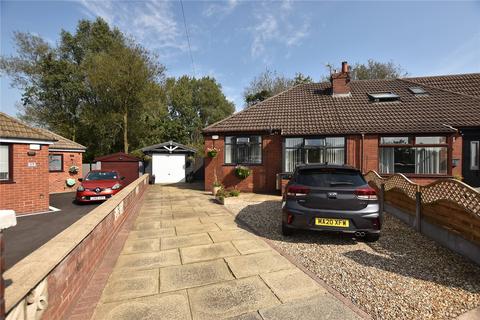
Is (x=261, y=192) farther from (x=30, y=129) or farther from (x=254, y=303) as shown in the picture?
(x=30, y=129)

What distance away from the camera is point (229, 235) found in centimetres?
535

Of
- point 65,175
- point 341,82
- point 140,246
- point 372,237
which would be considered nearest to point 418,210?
point 372,237

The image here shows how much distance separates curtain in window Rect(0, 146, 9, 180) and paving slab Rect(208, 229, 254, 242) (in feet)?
27.9

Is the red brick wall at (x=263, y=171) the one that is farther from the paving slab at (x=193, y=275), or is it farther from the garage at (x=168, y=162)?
the paving slab at (x=193, y=275)

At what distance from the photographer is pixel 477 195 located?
12.2 feet

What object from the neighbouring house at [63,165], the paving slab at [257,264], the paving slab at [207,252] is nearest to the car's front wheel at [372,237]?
the paving slab at [257,264]

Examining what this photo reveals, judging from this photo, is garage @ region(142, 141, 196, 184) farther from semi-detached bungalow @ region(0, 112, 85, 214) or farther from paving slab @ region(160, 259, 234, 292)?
paving slab @ region(160, 259, 234, 292)

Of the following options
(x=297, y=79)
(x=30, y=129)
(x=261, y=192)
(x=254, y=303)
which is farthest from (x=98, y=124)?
(x=254, y=303)

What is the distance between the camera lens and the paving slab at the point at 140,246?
14.9ft

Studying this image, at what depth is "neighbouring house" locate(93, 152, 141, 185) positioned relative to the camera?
17.8 metres

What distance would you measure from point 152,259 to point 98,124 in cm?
2446

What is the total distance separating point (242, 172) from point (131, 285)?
28.3 feet

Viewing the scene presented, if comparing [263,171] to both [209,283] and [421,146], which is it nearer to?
[421,146]

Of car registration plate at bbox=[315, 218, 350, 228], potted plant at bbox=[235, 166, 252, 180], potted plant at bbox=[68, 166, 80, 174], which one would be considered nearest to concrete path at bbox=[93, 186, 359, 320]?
car registration plate at bbox=[315, 218, 350, 228]
